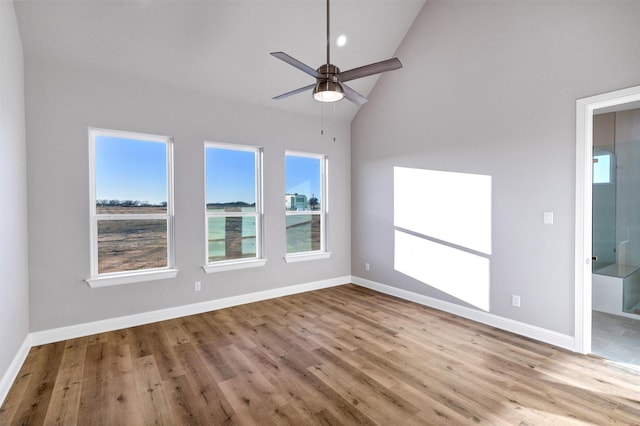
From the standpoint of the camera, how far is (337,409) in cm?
218

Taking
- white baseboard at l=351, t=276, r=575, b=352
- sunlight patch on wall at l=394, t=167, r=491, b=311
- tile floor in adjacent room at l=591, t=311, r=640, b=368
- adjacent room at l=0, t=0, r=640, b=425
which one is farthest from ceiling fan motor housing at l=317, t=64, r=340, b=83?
tile floor in adjacent room at l=591, t=311, r=640, b=368

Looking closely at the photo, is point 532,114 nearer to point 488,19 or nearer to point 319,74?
point 488,19

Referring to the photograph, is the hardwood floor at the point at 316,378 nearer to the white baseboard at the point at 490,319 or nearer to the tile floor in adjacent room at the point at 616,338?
the white baseboard at the point at 490,319

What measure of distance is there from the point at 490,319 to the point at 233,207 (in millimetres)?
3706

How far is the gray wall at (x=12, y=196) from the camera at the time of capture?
2.42 metres

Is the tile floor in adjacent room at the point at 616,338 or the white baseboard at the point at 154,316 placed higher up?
the white baseboard at the point at 154,316

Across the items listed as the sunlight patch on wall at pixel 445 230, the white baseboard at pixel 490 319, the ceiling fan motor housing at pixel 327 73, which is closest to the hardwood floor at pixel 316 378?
the white baseboard at pixel 490 319

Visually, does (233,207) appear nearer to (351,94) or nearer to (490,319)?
(351,94)

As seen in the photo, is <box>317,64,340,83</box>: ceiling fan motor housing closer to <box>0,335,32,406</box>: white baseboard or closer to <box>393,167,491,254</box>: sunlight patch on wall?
<box>393,167,491,254</box>: sunlight patch on wall

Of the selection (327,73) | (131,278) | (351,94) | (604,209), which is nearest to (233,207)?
(131,278)

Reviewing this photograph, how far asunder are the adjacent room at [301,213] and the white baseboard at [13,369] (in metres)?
0.03

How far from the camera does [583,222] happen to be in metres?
2.97

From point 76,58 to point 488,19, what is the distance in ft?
15.3

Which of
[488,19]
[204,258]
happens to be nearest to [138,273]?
[204,258]
